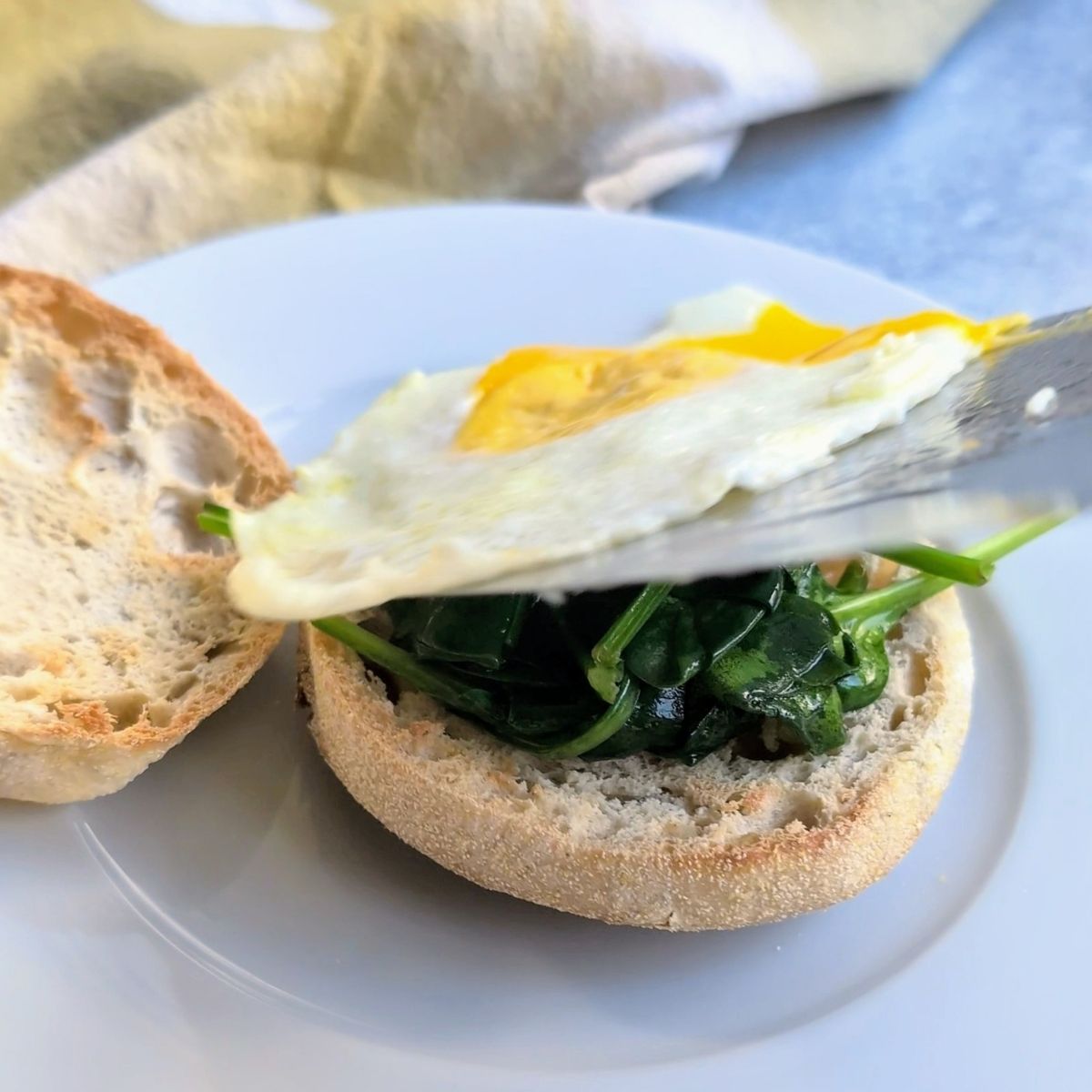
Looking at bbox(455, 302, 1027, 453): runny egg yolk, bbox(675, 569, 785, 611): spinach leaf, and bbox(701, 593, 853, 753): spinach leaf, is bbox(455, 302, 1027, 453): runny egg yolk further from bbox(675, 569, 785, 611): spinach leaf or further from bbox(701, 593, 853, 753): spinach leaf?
bbox(701, 593, 853, 753): spinach leaf

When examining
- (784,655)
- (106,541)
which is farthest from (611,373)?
(106,541)

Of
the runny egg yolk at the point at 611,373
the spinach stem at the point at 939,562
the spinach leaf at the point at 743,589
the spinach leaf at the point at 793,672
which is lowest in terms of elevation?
the spinach leaf at the point at 793,672

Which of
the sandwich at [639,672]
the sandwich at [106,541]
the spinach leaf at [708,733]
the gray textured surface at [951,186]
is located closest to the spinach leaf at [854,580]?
the sandwich at [639,672]

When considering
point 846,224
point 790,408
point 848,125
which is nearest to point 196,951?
point 790,408

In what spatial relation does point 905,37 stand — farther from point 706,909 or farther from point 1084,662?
point 706,909

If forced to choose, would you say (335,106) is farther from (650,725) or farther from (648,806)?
(648,806)

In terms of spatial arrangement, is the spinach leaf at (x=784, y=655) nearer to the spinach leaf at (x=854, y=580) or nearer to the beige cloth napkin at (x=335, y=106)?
the spinach leaf at (x=854, y=580)

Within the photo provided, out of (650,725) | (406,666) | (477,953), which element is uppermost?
(406,666)
